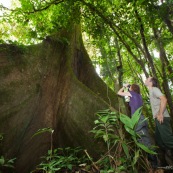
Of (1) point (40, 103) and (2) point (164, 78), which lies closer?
(1) point (40, 103)

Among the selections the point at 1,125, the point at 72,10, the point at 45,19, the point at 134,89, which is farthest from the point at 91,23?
the point at 1,125

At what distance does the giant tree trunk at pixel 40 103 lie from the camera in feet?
12.1

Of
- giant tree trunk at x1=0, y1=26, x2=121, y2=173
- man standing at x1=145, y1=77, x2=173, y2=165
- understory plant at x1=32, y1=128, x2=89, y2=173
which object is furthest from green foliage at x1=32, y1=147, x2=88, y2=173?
man standing at x1=145, y1=77, x2=173, y2=165

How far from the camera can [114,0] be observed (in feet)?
18.9

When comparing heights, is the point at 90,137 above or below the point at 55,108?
below

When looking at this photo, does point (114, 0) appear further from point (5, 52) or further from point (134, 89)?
point (5, 52)

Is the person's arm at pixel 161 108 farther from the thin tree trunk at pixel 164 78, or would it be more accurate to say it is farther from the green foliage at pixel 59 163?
the thin tree trunk at pixel 164 78

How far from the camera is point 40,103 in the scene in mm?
4141

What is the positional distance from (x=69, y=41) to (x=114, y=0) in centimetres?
177

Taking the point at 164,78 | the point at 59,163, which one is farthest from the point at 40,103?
the point at 164,78

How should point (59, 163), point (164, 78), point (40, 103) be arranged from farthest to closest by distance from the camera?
point (164, 78), point (40, 103), point (59, 163)

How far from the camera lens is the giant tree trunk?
3684 mm

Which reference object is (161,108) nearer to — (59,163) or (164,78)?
(59,163)

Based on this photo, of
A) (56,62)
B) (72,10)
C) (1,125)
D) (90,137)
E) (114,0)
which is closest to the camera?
(1,125)
